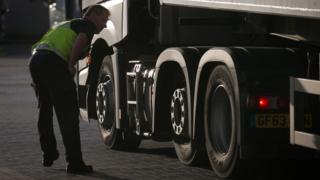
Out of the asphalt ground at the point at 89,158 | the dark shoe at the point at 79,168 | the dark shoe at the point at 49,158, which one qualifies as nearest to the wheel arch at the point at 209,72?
the asphalt ground at the point at 89,158

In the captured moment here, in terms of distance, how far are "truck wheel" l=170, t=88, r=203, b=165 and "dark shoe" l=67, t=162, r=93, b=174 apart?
92 centimetres

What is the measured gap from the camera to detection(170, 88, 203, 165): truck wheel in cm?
1106

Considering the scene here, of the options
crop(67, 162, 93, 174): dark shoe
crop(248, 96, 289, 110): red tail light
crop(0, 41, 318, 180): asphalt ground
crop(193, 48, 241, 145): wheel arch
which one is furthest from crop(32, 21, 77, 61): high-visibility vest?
crop(248, 96, 289, 110): red tail light

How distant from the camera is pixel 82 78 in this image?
48.1ft

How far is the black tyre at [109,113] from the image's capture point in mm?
13234

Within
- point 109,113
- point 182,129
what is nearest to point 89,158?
point 109,113

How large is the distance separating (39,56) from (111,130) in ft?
7.61

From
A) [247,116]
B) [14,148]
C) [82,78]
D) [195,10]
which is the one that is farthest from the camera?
[82,78]

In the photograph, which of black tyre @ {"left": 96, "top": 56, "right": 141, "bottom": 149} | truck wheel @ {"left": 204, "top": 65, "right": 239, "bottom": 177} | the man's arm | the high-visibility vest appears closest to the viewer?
truck wheel @ {"left": 204, "top": 65, "right": 239, "bottom": 177}

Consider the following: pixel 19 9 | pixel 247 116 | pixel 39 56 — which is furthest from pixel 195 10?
pixel 19 9

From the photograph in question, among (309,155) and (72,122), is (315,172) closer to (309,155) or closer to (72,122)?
(309,155)

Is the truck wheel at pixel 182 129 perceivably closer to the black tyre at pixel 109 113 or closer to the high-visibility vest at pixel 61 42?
the high-visibility vest at pixel 61 42

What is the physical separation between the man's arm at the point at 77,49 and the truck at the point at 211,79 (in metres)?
0.82

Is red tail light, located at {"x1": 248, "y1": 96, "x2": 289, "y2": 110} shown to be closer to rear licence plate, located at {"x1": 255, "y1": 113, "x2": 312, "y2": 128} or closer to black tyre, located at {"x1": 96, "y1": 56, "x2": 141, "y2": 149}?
rear licence plate, located at {"x1": 255, "y1": 113, "x2": 312, "y2": 128}
